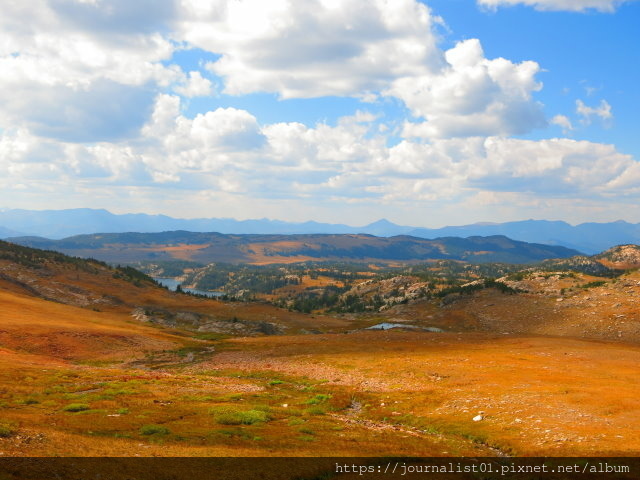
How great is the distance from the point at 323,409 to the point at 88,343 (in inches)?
2057

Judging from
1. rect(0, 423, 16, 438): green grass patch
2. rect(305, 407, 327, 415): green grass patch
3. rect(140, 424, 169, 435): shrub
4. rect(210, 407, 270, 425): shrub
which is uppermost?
rect(0, 423, 16, 438): green grass patch

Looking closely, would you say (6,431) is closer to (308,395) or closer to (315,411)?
(315,411)

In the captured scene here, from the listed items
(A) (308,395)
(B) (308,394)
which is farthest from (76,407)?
(B) (308,394)

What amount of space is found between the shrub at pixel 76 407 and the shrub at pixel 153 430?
7715mm

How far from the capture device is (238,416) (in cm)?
3003

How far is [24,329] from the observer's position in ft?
228

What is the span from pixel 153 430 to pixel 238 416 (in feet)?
21.8

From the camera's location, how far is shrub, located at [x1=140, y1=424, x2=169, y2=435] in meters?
24.7

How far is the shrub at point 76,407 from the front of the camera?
29.3 metres

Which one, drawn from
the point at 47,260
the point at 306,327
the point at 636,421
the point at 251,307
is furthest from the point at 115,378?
the point at 47,260

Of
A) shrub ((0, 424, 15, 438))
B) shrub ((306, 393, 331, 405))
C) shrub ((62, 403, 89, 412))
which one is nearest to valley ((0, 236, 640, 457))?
shrub ((0, 424, 15, 438))

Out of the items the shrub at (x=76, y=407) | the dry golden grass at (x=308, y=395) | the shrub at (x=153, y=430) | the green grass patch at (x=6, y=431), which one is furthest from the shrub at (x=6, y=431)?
the shrub at (x=76, y=407)

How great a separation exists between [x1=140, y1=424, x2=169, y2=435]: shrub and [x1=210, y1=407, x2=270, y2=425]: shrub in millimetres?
4583

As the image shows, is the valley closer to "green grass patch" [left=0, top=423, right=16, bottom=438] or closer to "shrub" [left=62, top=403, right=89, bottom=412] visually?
"green grass patch" [left=0, top=423, right=16, bottom=438]
